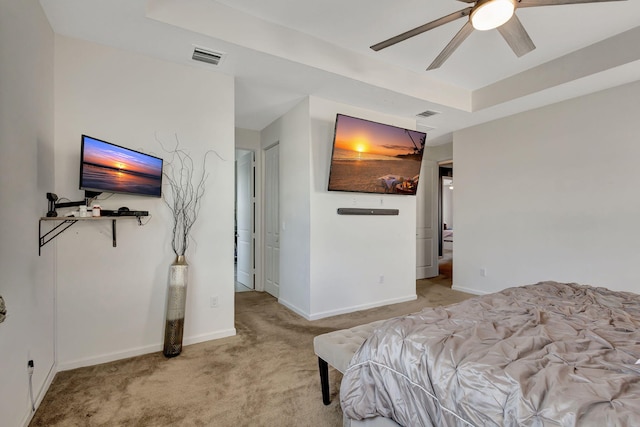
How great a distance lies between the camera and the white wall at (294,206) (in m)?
3.66

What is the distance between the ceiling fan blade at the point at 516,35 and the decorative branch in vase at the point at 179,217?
2590 mm

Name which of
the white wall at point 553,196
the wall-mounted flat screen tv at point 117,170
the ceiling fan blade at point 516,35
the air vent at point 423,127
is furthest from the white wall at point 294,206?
the white wall at point 553,196

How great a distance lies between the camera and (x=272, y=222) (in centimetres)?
464

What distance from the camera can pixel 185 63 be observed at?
284cm

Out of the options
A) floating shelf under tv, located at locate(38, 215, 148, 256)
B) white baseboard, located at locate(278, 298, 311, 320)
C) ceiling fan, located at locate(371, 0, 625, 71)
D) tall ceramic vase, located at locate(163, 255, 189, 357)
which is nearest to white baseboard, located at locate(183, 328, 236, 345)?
tall ceramic vase, located at locate(163, 255, 189, 357)

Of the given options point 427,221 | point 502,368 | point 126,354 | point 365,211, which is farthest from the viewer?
point 427,221

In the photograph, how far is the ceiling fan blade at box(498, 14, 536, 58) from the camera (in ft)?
6.77

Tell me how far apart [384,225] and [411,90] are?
173 cm

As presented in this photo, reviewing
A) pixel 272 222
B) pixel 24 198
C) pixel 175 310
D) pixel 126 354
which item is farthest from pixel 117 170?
pixel 272 222

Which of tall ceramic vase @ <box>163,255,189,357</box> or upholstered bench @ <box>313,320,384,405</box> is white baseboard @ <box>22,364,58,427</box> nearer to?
tall ceramic vase @ <box>163,255,189,357</box>

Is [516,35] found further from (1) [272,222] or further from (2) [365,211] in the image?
(1) [272,222]

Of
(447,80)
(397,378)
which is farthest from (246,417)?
(447,80)

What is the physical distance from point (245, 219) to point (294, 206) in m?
1.69

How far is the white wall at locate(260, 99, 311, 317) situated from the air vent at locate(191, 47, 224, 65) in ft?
3.78
